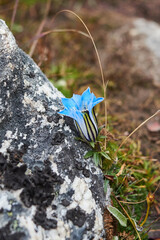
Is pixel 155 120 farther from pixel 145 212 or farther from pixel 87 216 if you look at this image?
pixel 87 216

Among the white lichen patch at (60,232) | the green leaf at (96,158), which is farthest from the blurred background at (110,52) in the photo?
the white lichen patch at (60,232)

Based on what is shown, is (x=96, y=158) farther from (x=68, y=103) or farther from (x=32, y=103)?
(x=32, y=103)

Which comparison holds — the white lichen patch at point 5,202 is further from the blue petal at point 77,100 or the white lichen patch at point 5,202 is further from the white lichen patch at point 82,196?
the blue petal at point 77,100

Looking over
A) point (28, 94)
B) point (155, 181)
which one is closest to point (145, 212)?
point (155, 181)

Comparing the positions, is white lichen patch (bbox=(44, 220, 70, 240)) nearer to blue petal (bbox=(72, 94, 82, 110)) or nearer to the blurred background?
blue petal (bbox=(72, 94, 82, 110))

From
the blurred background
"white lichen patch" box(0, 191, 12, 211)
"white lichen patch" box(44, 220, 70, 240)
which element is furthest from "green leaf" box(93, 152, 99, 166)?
the blurred background

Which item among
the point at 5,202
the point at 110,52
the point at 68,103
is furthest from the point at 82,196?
the point at 110,52
